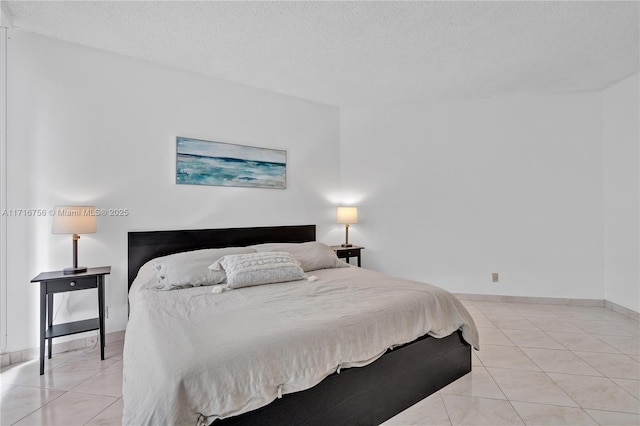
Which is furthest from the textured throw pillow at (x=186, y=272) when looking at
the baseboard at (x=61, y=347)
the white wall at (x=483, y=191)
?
the white wall at (x=483, y=191)

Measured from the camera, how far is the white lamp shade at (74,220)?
248 cm

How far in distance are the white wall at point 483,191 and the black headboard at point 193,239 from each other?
1.21m

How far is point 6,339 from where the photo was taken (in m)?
2.51

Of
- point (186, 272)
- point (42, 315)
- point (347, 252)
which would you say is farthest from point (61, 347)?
point (347, 252)

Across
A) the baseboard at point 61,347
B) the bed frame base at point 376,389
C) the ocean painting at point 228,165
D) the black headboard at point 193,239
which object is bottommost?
the baseboard at point 61,347

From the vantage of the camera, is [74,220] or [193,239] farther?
[193,239]

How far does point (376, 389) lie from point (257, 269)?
1.24m

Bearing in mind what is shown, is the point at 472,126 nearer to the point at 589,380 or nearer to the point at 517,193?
the point at 517,193

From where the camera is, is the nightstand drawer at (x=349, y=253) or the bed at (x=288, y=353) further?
the nightstand drawer at (x=349, y=253)

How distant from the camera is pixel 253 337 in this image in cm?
150

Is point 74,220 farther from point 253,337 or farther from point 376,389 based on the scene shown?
point 376,389

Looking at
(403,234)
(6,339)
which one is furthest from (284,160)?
(6,339)

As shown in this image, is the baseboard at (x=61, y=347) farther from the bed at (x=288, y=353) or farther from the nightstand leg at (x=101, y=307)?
the bed at (x=288, y=353)

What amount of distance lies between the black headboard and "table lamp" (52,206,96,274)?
→ 412mm
